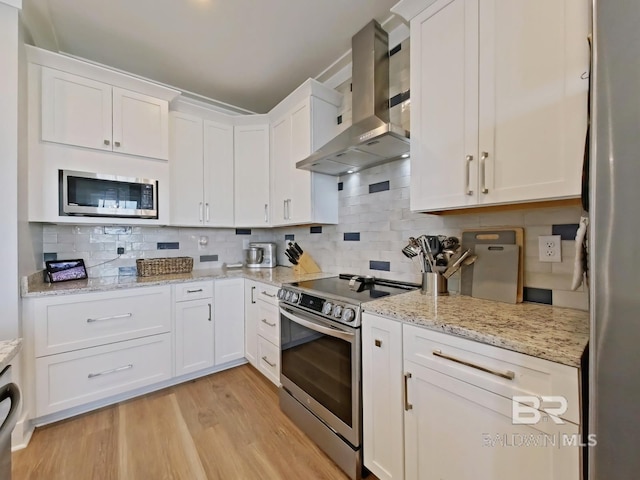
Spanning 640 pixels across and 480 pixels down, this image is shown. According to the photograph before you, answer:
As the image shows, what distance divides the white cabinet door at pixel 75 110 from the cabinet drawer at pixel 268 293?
1.63 meters

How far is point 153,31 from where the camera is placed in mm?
1990

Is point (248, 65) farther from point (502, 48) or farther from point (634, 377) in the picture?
point (634, 377)

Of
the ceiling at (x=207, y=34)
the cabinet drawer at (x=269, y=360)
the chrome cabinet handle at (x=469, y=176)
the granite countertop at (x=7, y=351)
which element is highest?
the ceiling at (x=207, y=34)

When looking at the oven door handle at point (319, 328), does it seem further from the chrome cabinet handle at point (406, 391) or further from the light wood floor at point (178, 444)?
the light wood floor at point (178, 444)

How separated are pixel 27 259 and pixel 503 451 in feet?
9.15

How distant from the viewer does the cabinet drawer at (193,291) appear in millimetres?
2299

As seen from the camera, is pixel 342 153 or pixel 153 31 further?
pixel 153 31

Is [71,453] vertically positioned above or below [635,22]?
below

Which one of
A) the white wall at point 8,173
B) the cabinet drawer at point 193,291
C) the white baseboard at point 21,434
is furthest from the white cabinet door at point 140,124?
the white baseboard at point 21,434

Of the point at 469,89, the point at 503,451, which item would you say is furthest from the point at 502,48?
the point at 503,451

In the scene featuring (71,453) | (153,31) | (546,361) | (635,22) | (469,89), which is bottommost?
(71,453)

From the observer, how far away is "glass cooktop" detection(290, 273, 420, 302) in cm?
162

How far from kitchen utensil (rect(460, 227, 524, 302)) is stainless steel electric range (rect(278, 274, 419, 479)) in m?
0.36

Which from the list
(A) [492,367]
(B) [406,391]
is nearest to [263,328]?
(B) [406,391]
